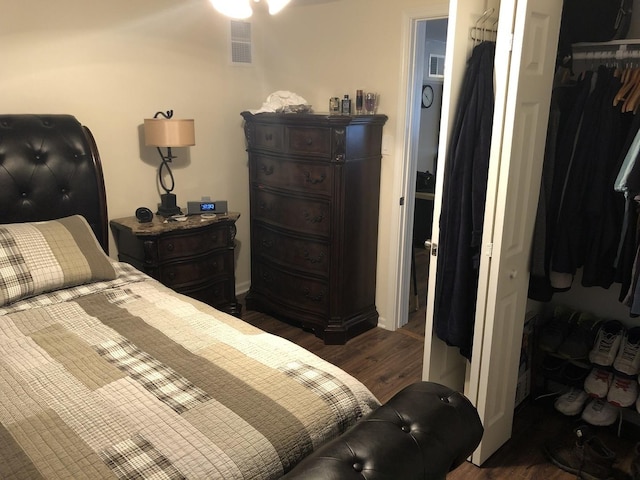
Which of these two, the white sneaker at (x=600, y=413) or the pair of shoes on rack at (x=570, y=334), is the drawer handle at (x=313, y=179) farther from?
the white sneaker at (x=600, y=413)

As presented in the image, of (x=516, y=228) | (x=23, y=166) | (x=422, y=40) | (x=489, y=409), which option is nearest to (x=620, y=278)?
(x=516, y=228)

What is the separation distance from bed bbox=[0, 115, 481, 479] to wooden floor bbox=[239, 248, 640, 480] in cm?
99

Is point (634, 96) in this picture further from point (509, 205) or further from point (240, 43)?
point (240, 43)

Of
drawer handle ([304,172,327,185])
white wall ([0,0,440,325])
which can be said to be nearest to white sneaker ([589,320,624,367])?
white wall ([0,0,440,325])

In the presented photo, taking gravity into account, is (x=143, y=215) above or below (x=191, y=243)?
above

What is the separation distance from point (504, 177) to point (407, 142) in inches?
53.7

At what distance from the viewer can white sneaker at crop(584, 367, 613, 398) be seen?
2.46 metres

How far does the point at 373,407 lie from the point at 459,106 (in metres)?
1.23

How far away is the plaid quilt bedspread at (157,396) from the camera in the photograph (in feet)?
4.03

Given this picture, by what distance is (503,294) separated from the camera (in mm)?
2133

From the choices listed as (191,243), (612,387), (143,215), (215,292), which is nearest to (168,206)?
(143,215)

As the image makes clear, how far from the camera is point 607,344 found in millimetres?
2449

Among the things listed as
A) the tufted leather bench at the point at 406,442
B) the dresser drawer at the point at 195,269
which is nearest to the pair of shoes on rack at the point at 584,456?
the tufted leather bench at the point at 406,442

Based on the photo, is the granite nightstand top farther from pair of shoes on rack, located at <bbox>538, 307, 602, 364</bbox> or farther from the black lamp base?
pair of shoes on rack, located at <bbox>538, 307, 602, 364</bbox>
